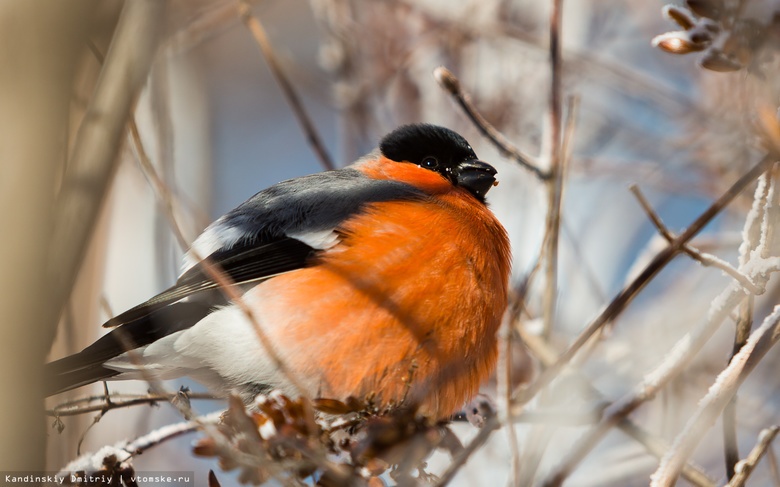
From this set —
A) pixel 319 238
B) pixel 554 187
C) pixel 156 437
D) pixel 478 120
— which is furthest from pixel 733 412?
pixel 156 437

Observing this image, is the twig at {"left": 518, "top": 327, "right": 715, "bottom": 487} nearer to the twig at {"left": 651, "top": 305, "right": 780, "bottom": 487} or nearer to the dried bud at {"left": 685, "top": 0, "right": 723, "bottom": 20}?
the twig at {"left": 651, "top": 305, "right": 780, "bottom": 487}

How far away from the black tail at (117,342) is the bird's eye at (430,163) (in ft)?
4.35

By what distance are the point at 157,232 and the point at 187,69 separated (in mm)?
2588

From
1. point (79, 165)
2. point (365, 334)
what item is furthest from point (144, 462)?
point (79, 165)

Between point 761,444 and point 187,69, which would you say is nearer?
point 761,444

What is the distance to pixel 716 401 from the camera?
5.88 feet

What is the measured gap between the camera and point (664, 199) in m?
5.11

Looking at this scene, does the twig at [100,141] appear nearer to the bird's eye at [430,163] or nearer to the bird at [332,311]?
the bird at [332,311]

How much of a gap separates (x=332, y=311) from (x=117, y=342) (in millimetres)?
723

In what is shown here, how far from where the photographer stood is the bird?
2.73 m

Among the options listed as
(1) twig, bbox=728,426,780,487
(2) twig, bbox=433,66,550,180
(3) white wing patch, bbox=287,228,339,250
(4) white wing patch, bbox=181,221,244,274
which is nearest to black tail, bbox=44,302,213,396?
(4) white wing patch, bbox=181,221,244,274

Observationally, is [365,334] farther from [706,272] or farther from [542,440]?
[706,272]

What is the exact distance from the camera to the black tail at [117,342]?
8.27 feet

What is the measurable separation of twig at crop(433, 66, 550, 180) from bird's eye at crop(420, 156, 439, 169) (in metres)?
0.78
